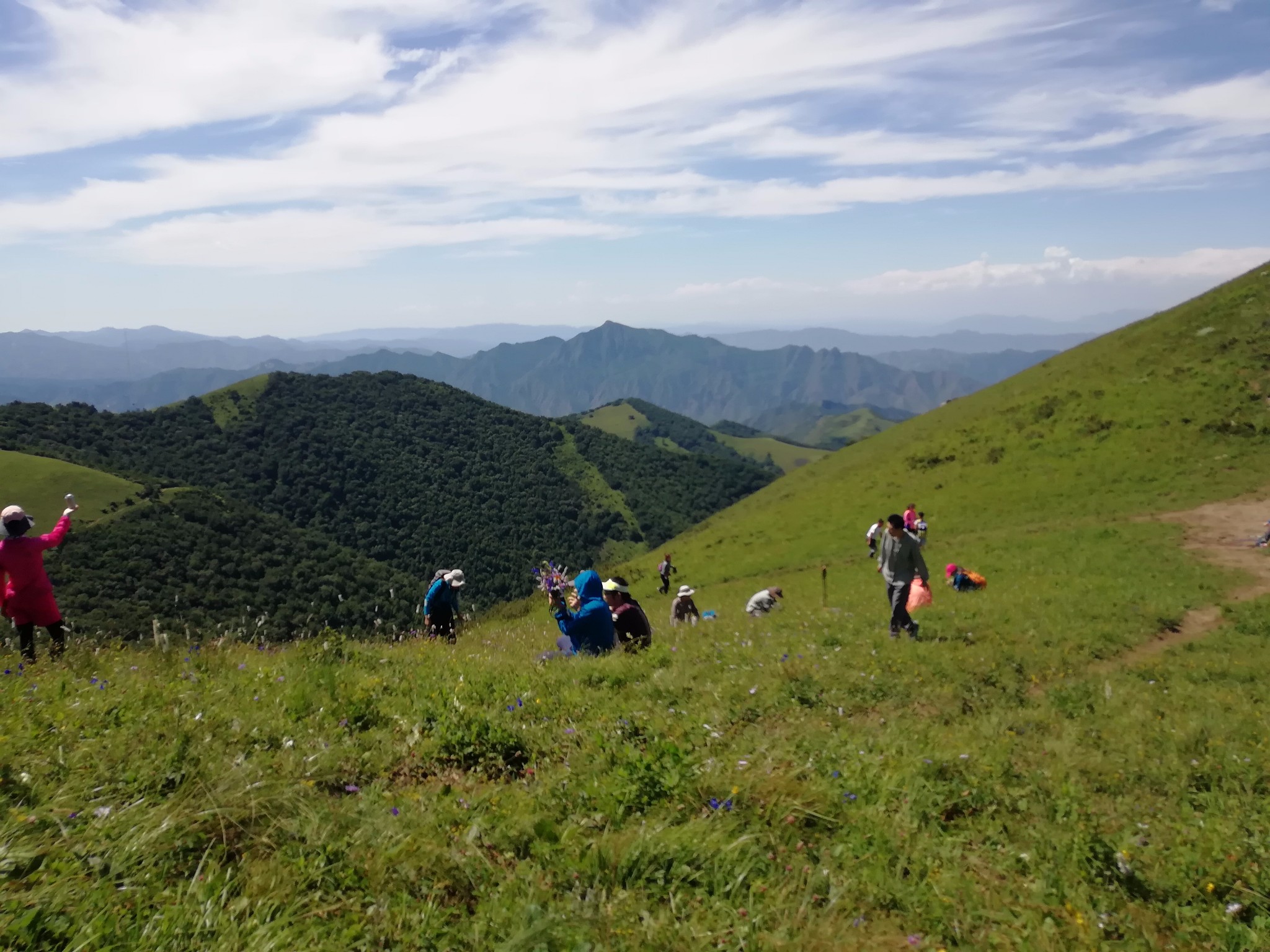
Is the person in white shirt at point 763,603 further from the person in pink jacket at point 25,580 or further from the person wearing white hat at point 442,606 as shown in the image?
the person in pink jacket at point 25,580

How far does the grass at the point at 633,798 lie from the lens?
3.53 metres

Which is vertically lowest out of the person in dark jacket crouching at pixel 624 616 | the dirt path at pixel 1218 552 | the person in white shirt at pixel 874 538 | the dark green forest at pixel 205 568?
the dark green forest at pixel 205 568

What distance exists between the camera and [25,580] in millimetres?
8070

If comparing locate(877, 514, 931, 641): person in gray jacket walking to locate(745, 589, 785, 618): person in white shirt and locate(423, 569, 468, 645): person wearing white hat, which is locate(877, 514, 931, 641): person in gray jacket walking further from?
locate(423, 569, 468, 645): person wearing white hat

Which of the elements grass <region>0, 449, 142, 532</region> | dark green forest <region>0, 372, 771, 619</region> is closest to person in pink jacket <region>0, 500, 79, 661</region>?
grass <region>0, 449, 142, 532</region>

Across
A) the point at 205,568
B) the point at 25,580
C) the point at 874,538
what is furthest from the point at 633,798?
the point at 205,568

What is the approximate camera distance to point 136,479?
370 ft

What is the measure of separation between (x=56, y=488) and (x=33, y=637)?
4892 inches

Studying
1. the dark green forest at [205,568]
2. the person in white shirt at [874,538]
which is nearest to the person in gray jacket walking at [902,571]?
the person in white shirt at [874,538]

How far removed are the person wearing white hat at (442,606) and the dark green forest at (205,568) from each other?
5293 cm

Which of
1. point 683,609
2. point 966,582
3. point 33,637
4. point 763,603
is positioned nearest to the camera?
point 33,637

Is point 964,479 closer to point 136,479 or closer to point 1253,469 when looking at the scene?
point 1253,469

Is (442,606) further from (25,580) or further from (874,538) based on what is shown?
(874,538)

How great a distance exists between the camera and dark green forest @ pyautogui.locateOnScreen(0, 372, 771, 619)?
14400cm
